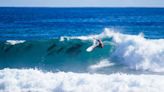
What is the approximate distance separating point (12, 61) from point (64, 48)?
3128 millimetres

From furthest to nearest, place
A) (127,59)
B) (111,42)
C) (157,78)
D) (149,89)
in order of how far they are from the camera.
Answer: (111,42) → (127,59) → (157,78) → (149,89)

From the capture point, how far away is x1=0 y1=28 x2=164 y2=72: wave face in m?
20.5

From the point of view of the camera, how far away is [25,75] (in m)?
16.5

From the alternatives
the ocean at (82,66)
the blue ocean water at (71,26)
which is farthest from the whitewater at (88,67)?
the blue ocean water at (71,26)

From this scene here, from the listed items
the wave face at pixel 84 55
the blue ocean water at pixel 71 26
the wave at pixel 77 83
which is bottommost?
the blue ocean water at pixel 71 26

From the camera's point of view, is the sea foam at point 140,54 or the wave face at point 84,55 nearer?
the sea foam at point 140,54

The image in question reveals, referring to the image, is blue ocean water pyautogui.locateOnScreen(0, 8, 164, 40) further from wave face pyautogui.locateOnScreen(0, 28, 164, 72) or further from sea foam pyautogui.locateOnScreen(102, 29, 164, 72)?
sea foam pyautogui.locateOnScreen(102, 29, 164, 72)

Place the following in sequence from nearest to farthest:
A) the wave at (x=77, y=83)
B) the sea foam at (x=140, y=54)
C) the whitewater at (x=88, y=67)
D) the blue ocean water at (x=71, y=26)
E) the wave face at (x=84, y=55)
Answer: the wave at (x=77, y=83) < the whitewater at (x=88, y=67) < the sea foam at (x=140, y=54) < the wave face at (x=84, y=55) < the blue ocean water at (x=71, y=26)

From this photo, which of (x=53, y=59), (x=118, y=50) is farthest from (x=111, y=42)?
(x=53, y=59)

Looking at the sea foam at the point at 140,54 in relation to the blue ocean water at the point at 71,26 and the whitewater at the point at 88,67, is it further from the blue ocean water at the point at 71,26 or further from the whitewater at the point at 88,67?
the blue ocean water at the point at 71,26

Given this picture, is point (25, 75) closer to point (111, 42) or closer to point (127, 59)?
point (127, 59)

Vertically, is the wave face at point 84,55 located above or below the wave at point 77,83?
below

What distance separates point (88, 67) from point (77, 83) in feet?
16.9

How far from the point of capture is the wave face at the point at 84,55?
20.5 metres
